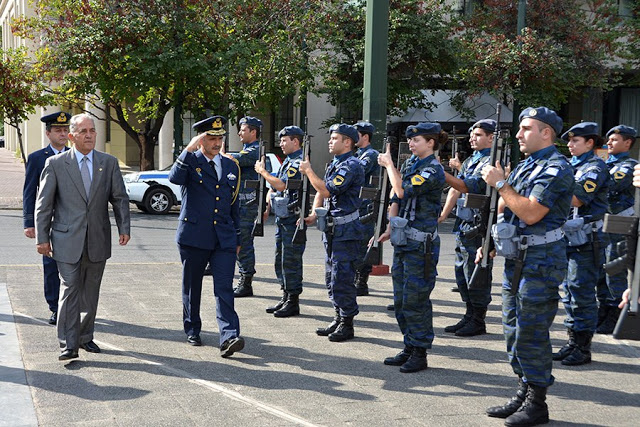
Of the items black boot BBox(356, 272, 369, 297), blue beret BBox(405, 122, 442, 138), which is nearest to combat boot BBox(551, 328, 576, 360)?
blue beret BBox(405, 122, 442, 138)

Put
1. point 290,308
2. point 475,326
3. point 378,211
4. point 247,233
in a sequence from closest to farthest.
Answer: point 378,211 < point 475,326 < point 290,308 < point 247,233

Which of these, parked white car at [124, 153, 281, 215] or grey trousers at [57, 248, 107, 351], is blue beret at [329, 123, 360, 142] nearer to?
grey trousers at [57, 248, 107, 351]

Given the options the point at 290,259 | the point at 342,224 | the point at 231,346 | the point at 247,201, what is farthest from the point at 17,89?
the point at 231,346

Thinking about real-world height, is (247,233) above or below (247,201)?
below

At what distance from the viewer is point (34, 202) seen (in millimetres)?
6973

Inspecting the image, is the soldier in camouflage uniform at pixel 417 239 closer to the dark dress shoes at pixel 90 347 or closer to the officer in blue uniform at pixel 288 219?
the officer in blue uniform at pixel 288 219

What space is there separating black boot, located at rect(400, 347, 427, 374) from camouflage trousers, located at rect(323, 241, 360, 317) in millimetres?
1032

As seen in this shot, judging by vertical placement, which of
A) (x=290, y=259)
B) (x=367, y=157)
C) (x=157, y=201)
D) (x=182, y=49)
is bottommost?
(x=157, y=201)

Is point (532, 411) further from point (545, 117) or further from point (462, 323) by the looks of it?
point (462, 323)

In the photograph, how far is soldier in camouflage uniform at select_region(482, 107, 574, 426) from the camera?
16.3 feet

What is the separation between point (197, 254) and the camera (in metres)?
6.68

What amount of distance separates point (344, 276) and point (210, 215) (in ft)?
4.59

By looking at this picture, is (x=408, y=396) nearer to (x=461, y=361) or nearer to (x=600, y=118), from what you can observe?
(x=461, y=361)

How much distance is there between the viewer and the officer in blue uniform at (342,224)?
7.10 m
